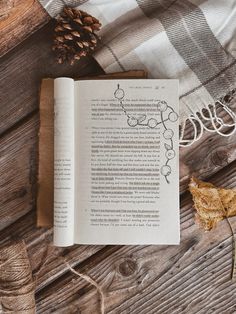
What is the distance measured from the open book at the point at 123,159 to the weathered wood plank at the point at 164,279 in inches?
1.4

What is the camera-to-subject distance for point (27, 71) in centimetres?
80

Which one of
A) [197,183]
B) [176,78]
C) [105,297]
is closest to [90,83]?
[176,78]

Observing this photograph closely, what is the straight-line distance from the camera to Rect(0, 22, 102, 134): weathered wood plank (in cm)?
80

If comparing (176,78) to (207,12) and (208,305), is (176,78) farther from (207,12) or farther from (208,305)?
(208,305)

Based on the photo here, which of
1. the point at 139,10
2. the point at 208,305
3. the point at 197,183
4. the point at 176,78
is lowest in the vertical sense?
the point at 208,305

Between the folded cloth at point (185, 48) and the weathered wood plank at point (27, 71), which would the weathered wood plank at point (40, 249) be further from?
the folded cloth at point (185, 48)

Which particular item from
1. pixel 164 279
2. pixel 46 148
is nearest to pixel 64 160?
pixel 46 148

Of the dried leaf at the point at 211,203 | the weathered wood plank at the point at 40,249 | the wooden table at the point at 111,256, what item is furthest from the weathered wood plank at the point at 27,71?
the dried leaf at the point at 211,203

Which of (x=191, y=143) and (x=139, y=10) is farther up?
(x=139, y=10)

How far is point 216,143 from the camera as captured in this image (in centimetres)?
80

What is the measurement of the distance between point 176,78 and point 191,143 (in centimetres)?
12

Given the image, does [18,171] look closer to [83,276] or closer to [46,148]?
[46,148]

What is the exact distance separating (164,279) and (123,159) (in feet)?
0.74

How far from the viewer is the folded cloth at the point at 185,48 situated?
2.57 feet
